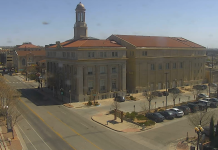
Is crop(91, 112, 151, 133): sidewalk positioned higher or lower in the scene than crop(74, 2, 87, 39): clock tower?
lower

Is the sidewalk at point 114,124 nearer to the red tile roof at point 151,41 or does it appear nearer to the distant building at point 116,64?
Answer: the distant building at point 116,64

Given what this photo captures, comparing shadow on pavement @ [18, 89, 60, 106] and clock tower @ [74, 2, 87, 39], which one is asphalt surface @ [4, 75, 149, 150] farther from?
clock tower @ [74, 2, 87, 39]

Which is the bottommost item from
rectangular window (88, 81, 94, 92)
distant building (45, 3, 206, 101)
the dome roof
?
rectangular window (88, 81, 94, 92)

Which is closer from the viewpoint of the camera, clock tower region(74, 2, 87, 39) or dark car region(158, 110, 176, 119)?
dark car region(158, 110, 176, 119)

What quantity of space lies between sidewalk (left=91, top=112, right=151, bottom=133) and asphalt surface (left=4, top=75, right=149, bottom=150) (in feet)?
3.04

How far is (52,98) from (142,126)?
24.6 metres

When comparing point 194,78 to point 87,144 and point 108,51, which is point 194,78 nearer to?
point 108,51

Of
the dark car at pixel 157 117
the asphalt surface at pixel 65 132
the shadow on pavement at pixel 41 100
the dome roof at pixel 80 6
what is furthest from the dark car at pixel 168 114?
the dome roof at pixel 80 6

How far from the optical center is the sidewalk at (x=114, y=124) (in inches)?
1116

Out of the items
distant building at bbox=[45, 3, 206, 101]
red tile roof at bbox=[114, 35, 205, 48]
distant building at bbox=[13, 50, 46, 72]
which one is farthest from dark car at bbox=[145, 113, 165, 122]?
distant building at bbox=[13, 50, 46, 72]

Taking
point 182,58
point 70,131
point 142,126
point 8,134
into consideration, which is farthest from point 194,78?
point 8,134

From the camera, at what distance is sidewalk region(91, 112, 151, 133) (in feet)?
93.0

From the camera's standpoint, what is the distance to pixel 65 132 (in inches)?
1062

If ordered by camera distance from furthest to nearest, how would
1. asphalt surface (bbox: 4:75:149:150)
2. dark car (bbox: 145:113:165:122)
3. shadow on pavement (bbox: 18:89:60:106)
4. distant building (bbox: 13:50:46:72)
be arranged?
distant building (bbox: 13:50:46:72) < shadow on pavement (bbox: 18:89:60:106) < dark car (bbox: 145:113:165:122) < asphalt surface (bbox: 4:75:149:150)
